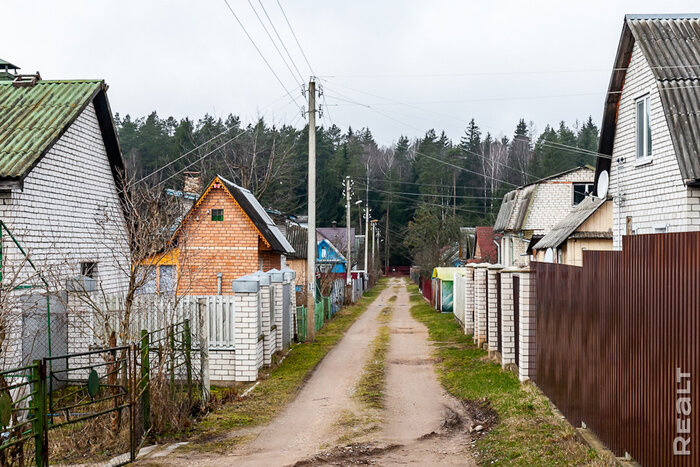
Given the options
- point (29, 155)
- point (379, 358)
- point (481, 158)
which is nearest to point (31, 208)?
point (29, 155)

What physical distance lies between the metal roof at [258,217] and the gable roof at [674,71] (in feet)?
35.7

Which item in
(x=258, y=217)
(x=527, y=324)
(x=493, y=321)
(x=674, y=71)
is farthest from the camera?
(x=258, y=217)

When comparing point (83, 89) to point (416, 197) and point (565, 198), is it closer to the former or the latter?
point (565, 198)

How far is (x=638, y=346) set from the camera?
221 inches

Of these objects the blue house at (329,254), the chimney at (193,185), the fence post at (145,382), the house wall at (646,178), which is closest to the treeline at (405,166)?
the blue house at (329,254)

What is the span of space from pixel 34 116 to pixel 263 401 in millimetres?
7727

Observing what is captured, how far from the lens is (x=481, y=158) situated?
301 ft

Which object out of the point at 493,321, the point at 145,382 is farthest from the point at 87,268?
the point at 493,321

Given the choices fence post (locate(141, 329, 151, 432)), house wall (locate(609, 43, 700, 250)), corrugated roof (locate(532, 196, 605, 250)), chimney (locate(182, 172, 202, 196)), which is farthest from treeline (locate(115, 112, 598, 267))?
fence post (locate(141, 329, 151, 432))

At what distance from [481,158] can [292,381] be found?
270ft

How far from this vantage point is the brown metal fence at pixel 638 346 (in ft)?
15.4

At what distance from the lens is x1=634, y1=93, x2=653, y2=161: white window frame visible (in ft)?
47.3

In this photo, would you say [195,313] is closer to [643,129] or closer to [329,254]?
[643,129]

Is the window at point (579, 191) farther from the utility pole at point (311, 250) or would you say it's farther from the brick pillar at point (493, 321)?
the brick pillar at point (493, 321)
